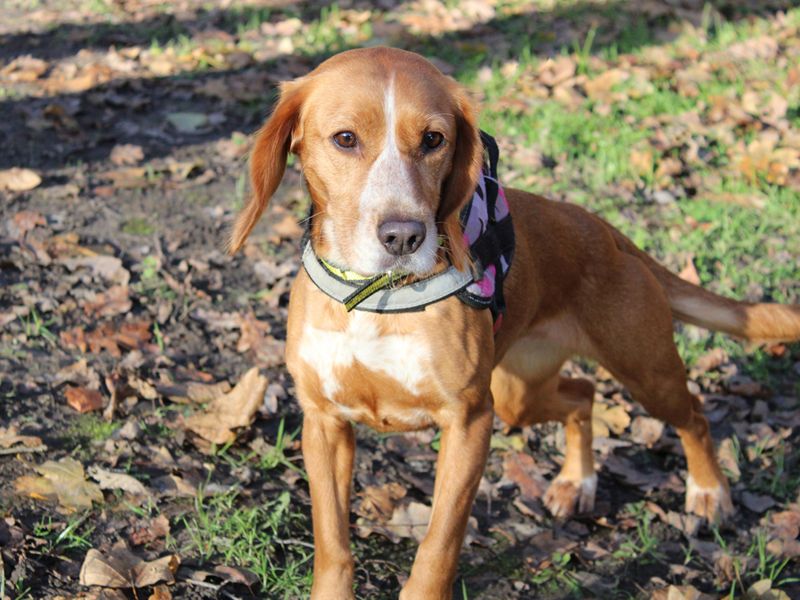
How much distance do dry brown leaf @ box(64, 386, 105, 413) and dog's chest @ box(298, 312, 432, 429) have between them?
1.37 metres

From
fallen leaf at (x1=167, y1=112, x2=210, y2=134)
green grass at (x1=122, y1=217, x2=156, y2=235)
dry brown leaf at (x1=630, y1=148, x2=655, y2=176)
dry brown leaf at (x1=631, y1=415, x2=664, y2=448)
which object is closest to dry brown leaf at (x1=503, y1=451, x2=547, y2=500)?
dry brown leaf at (x1=631, y1=415, x2=664, y2=448)

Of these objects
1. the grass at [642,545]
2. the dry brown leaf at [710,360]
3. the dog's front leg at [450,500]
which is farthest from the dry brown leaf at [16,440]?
the dry brown leaf at [710,360]

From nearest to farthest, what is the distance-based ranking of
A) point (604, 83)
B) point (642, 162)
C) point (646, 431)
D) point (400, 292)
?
point (400, 292), point (646, 431), point (642, 162), point (604, 83)

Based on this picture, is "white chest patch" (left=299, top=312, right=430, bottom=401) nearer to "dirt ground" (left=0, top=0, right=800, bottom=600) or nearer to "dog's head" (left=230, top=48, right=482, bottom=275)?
"dog's head" (left=230, top=48, right=482, bottom=275)

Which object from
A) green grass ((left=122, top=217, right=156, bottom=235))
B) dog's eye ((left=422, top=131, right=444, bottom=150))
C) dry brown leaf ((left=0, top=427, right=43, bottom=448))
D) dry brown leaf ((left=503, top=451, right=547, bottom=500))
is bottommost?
dry brown leaf ((left=503, top=451, right=547, bottom=500))

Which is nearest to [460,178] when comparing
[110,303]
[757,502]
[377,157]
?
[377,157]

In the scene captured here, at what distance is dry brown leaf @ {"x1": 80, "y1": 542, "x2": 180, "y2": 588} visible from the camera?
3393 mm

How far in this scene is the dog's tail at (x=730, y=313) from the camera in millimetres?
→ 4418

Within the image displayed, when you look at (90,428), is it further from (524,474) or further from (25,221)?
(25,221)

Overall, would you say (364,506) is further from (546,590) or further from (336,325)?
(336,325)

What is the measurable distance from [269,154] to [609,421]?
257 centimetres

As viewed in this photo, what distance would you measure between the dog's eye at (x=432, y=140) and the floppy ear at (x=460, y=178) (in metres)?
0.14

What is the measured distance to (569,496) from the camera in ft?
14.6

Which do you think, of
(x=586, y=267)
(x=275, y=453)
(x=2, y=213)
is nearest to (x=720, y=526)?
(x=586, y=267)
